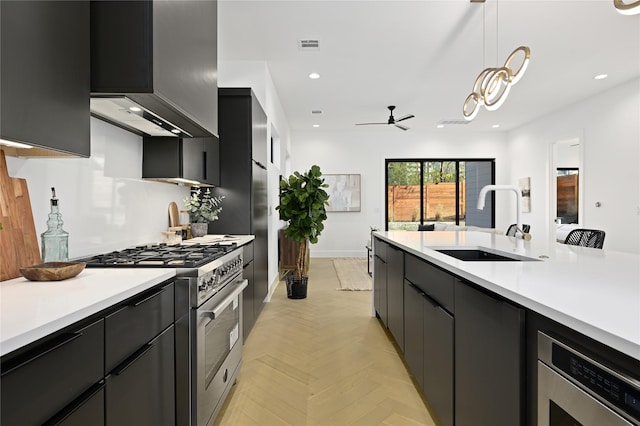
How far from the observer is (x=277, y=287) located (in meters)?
5.00

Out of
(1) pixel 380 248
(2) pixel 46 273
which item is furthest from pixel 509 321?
(1) pixel 380 248

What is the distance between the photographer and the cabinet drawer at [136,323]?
1.01m

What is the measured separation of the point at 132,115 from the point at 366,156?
282 inches

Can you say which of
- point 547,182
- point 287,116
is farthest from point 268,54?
point 547,182

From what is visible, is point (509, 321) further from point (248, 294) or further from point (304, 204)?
point (304, 204)

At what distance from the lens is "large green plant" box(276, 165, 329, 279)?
4191 mm

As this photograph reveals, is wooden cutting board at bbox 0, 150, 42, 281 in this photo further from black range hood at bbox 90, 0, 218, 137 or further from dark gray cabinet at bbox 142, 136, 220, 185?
dark gray cabinet at bbox 142, 136, 220, 185

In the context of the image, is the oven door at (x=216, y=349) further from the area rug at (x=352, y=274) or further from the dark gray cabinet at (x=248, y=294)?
the area rug at (x=352, y=274)

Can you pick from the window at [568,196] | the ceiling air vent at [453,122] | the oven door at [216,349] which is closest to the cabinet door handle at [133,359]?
the oven door at [216,349]

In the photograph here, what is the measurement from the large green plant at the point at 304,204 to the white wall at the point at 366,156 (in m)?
4.13

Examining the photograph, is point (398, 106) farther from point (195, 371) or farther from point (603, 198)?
point (195, 371)

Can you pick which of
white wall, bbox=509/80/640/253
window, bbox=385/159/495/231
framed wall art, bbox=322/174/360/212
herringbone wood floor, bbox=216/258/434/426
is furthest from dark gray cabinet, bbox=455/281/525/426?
window, bbox=385/159/495/231

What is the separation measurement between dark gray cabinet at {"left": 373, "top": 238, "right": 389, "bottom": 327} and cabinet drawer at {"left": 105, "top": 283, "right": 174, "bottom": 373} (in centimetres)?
193

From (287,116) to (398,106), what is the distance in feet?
7.28
